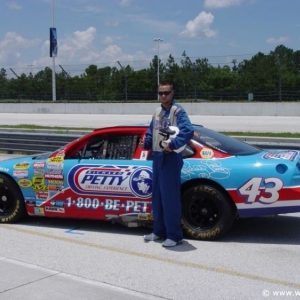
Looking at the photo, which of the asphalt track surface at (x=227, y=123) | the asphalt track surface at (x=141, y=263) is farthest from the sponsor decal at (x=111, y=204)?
the asphalt track surface at (x=227, y=123)

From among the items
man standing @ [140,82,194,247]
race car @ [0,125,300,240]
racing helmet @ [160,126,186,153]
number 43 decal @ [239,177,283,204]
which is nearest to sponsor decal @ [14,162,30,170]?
race car @ [0,125,300,240]

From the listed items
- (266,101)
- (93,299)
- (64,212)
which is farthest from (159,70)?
(93,299)

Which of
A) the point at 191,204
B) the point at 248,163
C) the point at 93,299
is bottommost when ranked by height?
the point at 93,299

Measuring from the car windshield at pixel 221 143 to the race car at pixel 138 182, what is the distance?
0.04ft

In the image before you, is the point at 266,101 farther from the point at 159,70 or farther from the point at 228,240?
the point at 228,240

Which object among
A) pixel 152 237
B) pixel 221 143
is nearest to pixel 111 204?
pixel 152 237

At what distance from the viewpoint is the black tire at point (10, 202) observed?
7.02 m

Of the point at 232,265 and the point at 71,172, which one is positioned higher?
the point at 71,172

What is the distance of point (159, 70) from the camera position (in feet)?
125

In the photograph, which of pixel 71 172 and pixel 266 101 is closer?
pixel 71 172

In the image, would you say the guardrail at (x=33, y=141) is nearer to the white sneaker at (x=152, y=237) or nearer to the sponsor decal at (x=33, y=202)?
the sponsor decal at (x=33, y=202)

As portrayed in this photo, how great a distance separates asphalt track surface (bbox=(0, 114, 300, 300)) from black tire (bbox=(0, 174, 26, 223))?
15 centimetres

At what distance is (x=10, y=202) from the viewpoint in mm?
7164

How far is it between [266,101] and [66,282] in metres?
29.4
